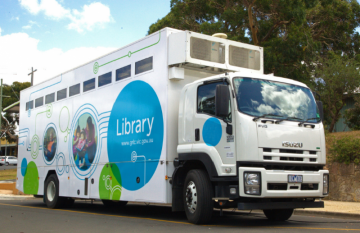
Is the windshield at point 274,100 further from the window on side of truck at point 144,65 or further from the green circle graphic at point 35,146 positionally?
the green circle graphic at point 35,146

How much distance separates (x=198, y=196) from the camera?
806 centimetres

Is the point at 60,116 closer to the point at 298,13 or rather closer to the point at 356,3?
the point at 298,13

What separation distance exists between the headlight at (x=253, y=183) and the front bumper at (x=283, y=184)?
0.05 meters

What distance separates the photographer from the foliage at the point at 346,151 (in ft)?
46.3

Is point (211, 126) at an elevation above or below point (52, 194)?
above

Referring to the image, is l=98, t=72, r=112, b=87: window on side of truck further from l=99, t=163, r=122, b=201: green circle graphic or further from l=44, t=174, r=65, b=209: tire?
l=44, t=174, r=65, b=209: tire

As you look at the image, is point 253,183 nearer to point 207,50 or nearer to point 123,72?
point 207,50

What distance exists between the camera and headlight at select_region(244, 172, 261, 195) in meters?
7.37

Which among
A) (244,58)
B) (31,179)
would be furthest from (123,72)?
(31,179)

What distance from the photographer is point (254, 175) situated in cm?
741

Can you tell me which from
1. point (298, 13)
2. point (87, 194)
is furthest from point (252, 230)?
point (298, 13)

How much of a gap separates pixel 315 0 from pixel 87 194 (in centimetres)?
1539

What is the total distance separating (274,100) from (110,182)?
485cm

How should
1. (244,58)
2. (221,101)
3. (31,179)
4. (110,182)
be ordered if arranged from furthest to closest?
(31,179) < (110,182) < (244,58) < (221,101)
